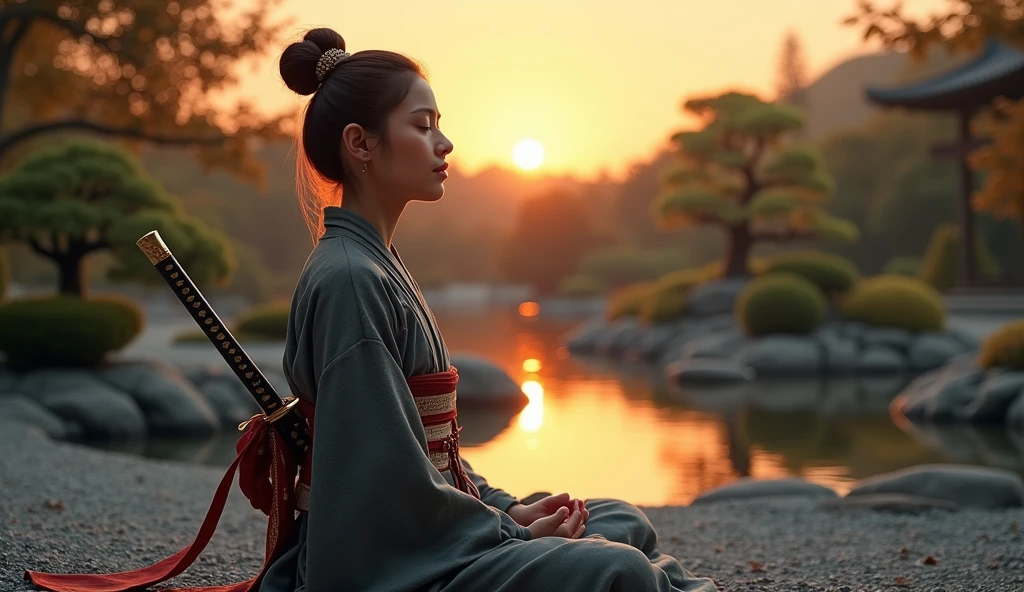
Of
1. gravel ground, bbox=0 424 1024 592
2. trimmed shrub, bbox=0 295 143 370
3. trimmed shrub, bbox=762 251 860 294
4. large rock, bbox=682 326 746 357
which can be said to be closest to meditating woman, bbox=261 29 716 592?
gravel ground, bbox=0 424 1024 592

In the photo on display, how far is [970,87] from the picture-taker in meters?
18.1

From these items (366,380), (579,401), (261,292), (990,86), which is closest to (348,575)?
(366,380)

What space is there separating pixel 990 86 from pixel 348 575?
18.6 metres

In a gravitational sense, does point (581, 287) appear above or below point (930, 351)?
above

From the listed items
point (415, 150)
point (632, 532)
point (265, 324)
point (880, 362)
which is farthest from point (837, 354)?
point (415, 150)

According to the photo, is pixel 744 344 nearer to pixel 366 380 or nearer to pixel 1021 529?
pixel 1021 529

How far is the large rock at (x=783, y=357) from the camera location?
14320mm

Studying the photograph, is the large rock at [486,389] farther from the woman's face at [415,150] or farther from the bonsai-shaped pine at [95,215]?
the woman's face at [415,150]

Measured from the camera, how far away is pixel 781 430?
8.66 metres

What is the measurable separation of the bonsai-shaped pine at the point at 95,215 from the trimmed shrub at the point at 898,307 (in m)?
10.2

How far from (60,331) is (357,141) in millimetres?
7318

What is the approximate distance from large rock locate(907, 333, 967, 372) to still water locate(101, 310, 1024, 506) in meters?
2.32

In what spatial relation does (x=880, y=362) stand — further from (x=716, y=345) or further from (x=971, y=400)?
(x=971, y=400)

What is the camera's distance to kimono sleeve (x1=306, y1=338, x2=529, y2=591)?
194cm
